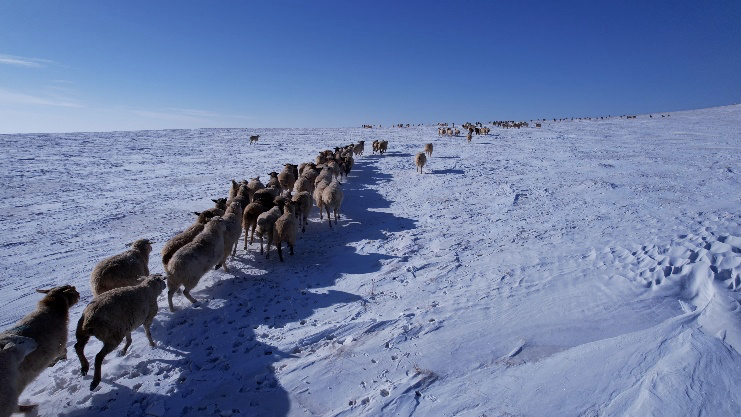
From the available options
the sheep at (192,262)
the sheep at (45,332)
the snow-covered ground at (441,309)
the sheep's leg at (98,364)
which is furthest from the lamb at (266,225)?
the sheep's leg at (98,364)

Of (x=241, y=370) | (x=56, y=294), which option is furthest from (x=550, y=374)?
(x=56, y=294)

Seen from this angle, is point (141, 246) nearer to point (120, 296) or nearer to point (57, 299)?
point (57, 299)

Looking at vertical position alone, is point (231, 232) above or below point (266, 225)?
below

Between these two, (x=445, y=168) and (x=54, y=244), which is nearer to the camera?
(x=54, y=244)

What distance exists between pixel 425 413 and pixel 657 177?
49.0ft

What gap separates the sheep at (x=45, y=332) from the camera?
14.2 feet

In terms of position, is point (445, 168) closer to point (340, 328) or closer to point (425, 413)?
point (340, 328)

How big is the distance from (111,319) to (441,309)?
4.75 m

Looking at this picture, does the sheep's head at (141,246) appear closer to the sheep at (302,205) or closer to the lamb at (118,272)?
the lamb at (118,272)

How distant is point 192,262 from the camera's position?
6520mm

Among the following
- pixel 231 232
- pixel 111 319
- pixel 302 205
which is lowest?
pixel 111 319

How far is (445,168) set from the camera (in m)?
19.2

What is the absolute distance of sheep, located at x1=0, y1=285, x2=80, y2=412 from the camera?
4340 millimetres

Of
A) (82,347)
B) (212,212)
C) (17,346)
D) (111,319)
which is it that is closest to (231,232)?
(212,212)
